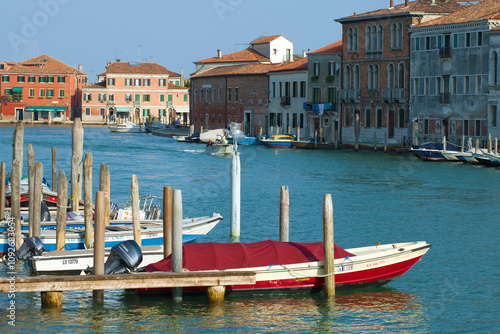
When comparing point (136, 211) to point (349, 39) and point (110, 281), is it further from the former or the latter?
point (349, 39)

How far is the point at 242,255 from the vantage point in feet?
45.6

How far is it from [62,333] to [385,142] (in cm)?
3813

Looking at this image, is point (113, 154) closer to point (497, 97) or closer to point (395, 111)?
point (395, 111)

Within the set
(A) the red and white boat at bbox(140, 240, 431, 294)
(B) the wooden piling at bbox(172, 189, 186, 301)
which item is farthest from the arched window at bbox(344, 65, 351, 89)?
(B) the wooden piling at bbox(172, 189, 186, 301)

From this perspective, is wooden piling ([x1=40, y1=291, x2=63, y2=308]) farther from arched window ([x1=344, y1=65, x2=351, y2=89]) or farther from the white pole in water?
arched window ([x1=344, y1=65, x2=351, y2=89])

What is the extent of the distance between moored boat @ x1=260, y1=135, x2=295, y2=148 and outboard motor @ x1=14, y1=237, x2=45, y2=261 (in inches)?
1591

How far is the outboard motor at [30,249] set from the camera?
15781mm

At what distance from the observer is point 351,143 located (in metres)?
53.2

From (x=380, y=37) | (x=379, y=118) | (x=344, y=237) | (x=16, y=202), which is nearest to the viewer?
(x=16, y=202)

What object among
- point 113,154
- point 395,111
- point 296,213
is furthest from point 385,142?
point 296,213

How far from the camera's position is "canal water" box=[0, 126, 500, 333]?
42.9 ft

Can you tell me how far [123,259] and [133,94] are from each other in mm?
82272

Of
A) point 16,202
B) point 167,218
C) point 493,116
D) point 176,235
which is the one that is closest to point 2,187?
point 16,202

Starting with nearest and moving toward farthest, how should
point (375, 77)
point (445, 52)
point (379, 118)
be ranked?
1. point (445, 52)
2. point (379, 118)
3. point (375, 77)
